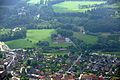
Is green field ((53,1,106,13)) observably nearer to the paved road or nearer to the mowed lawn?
the mowed lawn

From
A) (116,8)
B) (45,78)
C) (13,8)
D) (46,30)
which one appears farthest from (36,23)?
(45,78)

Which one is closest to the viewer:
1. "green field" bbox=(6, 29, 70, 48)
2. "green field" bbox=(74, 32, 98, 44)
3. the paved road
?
the paved road

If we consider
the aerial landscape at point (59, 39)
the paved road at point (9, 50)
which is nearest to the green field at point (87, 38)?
the aerial landscape at point (59, 39)

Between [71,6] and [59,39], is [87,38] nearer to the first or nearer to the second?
[59,39]

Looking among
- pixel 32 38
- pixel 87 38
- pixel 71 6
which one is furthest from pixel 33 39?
pixel 71 6

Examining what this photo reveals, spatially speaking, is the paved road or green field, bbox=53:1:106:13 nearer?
the paved road

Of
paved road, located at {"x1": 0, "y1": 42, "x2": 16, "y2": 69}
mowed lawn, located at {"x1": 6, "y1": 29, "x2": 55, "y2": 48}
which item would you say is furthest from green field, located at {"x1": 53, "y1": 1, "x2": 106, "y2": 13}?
paved road, located at {"x1": 0, "y1": 42, "x2": 16, "y2": 69}

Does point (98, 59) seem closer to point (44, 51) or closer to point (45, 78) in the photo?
point (44, 51)
